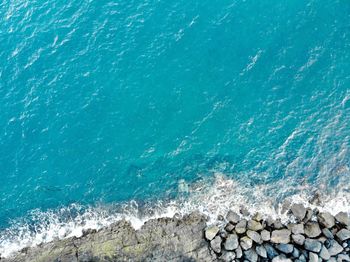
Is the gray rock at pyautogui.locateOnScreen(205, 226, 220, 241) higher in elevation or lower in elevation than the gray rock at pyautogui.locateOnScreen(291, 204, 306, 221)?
higher

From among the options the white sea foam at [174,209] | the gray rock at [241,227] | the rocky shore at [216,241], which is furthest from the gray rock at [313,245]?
the gray rock at [241,227]

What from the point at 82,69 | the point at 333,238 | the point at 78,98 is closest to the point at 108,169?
the point at 78,98

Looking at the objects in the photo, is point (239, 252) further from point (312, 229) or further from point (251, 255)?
point (312, 229)

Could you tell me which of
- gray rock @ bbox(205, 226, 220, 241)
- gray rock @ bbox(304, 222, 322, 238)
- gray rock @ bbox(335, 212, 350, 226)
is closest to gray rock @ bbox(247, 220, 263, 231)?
gray rock @ bbox(205, 226, 220, 241)

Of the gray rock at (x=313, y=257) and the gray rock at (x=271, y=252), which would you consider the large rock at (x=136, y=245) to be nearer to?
the gray rock at (x=271, y=252)

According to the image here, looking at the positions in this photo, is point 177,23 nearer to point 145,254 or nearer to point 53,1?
point 53,1

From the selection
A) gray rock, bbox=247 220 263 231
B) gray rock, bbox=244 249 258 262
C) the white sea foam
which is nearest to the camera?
gray rock, bbox=244 249 258 262

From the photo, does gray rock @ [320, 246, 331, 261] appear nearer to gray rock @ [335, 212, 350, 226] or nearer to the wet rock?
gray rock @ [335, 212, 350, 226]
